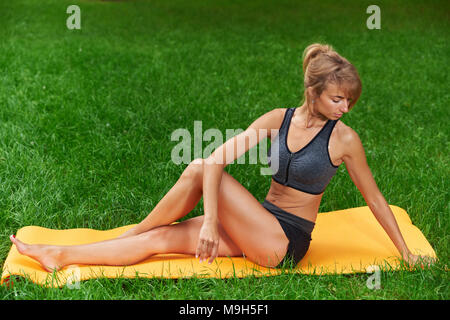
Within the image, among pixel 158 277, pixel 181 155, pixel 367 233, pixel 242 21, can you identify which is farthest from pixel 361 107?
pixel 242 21

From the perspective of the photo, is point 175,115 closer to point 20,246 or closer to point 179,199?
point 179,199

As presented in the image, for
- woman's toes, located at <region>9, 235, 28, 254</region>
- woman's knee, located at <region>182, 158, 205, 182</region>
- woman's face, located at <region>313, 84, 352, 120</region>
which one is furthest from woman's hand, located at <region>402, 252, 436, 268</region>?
woman's toes, located at <region>9, 235, 28, 254</region>

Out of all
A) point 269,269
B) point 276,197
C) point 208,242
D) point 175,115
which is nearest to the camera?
point 208,242

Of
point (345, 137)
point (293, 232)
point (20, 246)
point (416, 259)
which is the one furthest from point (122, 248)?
point (416, 259)

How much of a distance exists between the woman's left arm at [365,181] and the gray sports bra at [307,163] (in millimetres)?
101

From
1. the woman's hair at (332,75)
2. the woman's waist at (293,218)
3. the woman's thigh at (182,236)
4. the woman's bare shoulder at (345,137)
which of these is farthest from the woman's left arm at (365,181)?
the woman's thigh at (182,236)

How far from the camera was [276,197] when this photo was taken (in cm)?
311

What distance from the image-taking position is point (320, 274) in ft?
9.87

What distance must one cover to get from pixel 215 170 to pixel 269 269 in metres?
0.63

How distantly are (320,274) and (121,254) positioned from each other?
109 cm

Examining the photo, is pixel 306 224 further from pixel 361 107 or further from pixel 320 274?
pixel 361 107

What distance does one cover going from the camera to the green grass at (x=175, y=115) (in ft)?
9.90

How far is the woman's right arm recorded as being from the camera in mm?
2709

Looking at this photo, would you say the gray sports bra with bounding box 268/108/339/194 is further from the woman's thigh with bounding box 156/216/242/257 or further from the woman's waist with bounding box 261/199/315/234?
the woman's thigh with bounding box 156/216/242/257
